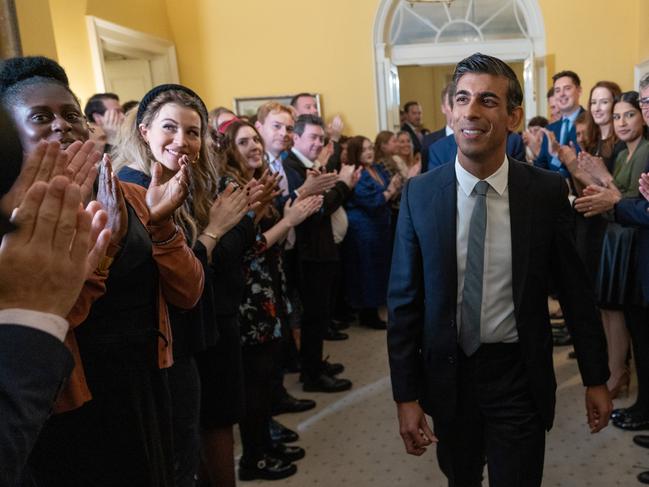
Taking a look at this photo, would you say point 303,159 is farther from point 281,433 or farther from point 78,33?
point 78,33

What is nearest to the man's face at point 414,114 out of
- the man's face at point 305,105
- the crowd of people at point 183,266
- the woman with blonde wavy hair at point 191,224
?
the man's face at point 305,105

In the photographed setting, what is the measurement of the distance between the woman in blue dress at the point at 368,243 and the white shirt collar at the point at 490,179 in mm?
2722

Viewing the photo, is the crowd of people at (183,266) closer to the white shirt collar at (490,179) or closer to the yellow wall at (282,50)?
the white shirt collar at (490,179)

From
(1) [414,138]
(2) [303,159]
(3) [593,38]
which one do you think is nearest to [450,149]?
(2) [303,159]

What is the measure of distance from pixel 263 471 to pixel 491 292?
1.39m

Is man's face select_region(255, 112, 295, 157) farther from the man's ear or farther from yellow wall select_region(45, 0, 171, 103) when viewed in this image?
yellow wall select_region(45, 0, 171, 103)

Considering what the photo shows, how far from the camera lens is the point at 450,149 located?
3.48 m

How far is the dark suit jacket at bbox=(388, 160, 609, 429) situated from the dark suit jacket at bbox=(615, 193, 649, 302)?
0.91 metres

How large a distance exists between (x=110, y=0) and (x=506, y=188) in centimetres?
547

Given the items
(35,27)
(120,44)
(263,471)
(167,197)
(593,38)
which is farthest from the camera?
(593,38)

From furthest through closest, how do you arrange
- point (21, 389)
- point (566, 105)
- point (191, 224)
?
point (566, 105) → point (191, 224) → point (21, 389)

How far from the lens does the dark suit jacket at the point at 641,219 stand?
2.31 meters

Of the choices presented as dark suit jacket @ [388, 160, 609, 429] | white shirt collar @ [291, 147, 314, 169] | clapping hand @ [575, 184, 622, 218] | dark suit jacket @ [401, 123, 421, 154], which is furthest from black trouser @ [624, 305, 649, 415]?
dark suit jacket @ [401, 123, 421, 154]

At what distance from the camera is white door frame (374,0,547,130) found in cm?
693
